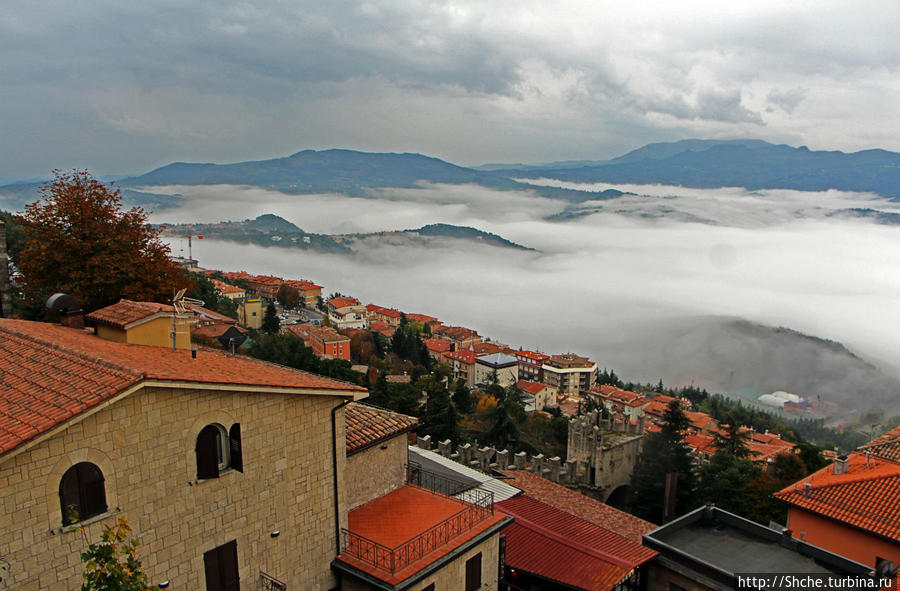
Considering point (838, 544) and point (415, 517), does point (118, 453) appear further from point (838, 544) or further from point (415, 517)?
point (838, 544)

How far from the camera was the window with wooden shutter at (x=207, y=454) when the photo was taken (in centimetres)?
909

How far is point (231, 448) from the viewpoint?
9.55m

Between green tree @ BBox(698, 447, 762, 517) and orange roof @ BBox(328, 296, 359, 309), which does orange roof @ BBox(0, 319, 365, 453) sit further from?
orange roof @ BBox(328, 296, 359, 309)

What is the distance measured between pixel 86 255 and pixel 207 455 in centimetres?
1713

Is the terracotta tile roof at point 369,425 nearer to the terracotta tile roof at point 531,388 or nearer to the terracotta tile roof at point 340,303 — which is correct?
the terracotta tile roof at point 531,388

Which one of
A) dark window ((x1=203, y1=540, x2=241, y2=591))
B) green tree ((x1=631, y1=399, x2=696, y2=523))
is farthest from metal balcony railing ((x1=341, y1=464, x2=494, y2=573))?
green tree ((x1=631, y1=399, x2=696, y2=523))

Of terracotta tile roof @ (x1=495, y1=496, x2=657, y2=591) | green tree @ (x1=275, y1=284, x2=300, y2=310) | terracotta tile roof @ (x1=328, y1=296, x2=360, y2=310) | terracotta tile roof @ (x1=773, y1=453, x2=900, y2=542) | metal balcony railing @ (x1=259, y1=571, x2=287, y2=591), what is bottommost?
terracotta tile roof @ (x1=328, y1=296, x2=360, y2=310)

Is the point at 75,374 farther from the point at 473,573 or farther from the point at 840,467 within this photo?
the point at 840,467

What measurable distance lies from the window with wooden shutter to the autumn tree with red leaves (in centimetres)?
1505

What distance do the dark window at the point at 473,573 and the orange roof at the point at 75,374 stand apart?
159 inches

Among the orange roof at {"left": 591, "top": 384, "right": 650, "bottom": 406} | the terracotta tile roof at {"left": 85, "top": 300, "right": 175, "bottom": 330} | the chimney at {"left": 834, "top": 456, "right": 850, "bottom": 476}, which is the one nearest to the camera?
the terracotta tile roof at {"left": 85, "top": 300, "right": 175, "bottom": 330}

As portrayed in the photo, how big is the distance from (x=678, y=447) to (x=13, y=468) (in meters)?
33.0

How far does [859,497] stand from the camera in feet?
50.7

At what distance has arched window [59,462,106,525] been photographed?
761cm
